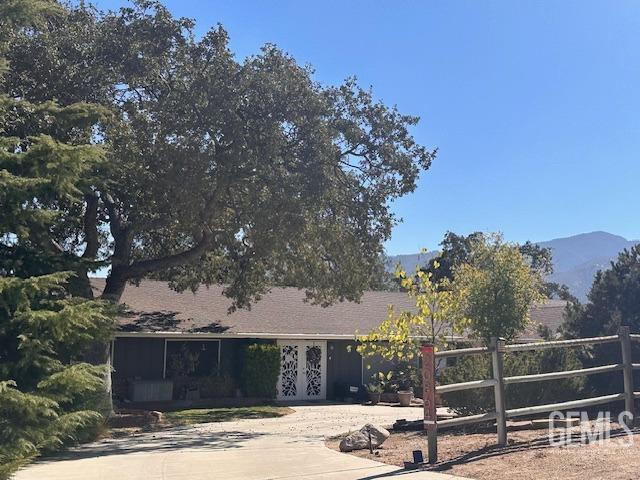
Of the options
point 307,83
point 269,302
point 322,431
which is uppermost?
point 307,83

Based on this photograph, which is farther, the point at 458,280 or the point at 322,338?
the point at 322,338

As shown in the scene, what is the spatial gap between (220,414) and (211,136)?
9472mm

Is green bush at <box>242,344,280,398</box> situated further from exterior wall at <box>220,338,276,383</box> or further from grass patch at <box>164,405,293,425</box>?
grass patch at <box>164,405,293,425</box>

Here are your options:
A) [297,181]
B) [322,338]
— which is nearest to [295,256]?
[297,181]

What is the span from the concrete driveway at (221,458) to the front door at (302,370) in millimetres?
7930

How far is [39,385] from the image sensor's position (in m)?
10.4

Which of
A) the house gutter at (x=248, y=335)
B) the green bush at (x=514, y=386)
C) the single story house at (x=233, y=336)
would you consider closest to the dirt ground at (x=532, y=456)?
the green bush at (x=514, y=386)

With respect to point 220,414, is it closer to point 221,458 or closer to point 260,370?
point 260,370

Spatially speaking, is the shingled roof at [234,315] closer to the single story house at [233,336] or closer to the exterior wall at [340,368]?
the single story house at [233,336]

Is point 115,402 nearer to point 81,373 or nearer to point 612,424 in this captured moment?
point 81,373

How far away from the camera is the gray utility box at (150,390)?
23219 mm

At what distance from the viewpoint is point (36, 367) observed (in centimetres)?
1093

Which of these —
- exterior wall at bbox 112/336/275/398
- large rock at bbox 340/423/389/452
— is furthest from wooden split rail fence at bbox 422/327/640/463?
Result: exterior wall at bbox 112/336/275/398

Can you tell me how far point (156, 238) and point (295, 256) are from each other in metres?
4.77
